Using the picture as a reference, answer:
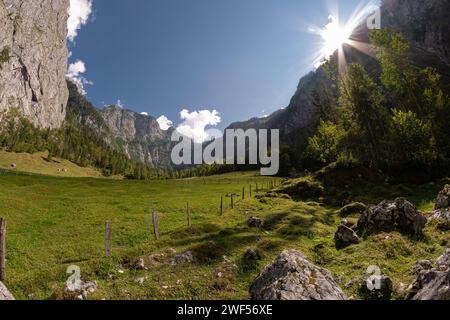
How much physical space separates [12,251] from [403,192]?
4564cm

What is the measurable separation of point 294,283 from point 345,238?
11.2 m

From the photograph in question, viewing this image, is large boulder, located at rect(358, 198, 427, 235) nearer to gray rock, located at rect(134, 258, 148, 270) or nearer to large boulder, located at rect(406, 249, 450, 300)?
large boulder, located at rect(406, 249, 450, 300)

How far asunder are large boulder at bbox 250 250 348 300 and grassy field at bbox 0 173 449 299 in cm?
163

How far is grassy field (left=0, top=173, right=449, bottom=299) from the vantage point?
15727mm

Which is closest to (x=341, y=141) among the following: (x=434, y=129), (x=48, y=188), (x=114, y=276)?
(x=434, y=129)

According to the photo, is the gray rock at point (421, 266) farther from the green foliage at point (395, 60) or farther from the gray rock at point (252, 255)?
the green foliage at point (395, 60)

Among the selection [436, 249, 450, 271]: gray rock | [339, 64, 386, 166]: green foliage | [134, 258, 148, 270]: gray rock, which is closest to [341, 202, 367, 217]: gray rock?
→ [436, 249, 450, 271]: gray rock

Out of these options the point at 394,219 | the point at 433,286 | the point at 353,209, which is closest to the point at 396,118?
the point at 353,209

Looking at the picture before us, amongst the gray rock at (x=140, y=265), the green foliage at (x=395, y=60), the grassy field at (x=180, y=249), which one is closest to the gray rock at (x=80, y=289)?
the grassy field at (x=180, y=249)

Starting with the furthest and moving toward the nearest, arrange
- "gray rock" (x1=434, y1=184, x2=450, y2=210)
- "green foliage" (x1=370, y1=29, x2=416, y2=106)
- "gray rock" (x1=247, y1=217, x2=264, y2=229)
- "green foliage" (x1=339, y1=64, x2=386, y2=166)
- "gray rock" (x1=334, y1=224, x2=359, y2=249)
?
"green foliage" (x1=339, y1=64, x2=386, y2=166)
"green foliage" (x1=370, y1=29, x2=416, y2=106)
"gray rock" (x1=247, y1=217, x2=264, y2=229)
"gray rock" (x1=434, y1=184, x2=450, y2=210)
"gray rock" (x1=334, y1=224, x2=359, y2=249)

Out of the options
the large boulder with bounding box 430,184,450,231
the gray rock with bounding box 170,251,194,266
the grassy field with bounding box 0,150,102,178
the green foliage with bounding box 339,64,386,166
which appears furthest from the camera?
the grassy field with bounding box 0,150,102,178

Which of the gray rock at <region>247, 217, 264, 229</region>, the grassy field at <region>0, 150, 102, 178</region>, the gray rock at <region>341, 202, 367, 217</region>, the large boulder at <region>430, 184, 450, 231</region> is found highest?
the grassy field at <region>0, 150, 102, 178</region>

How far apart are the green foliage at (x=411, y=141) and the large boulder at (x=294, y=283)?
44.6 metres

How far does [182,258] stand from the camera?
19.2m
